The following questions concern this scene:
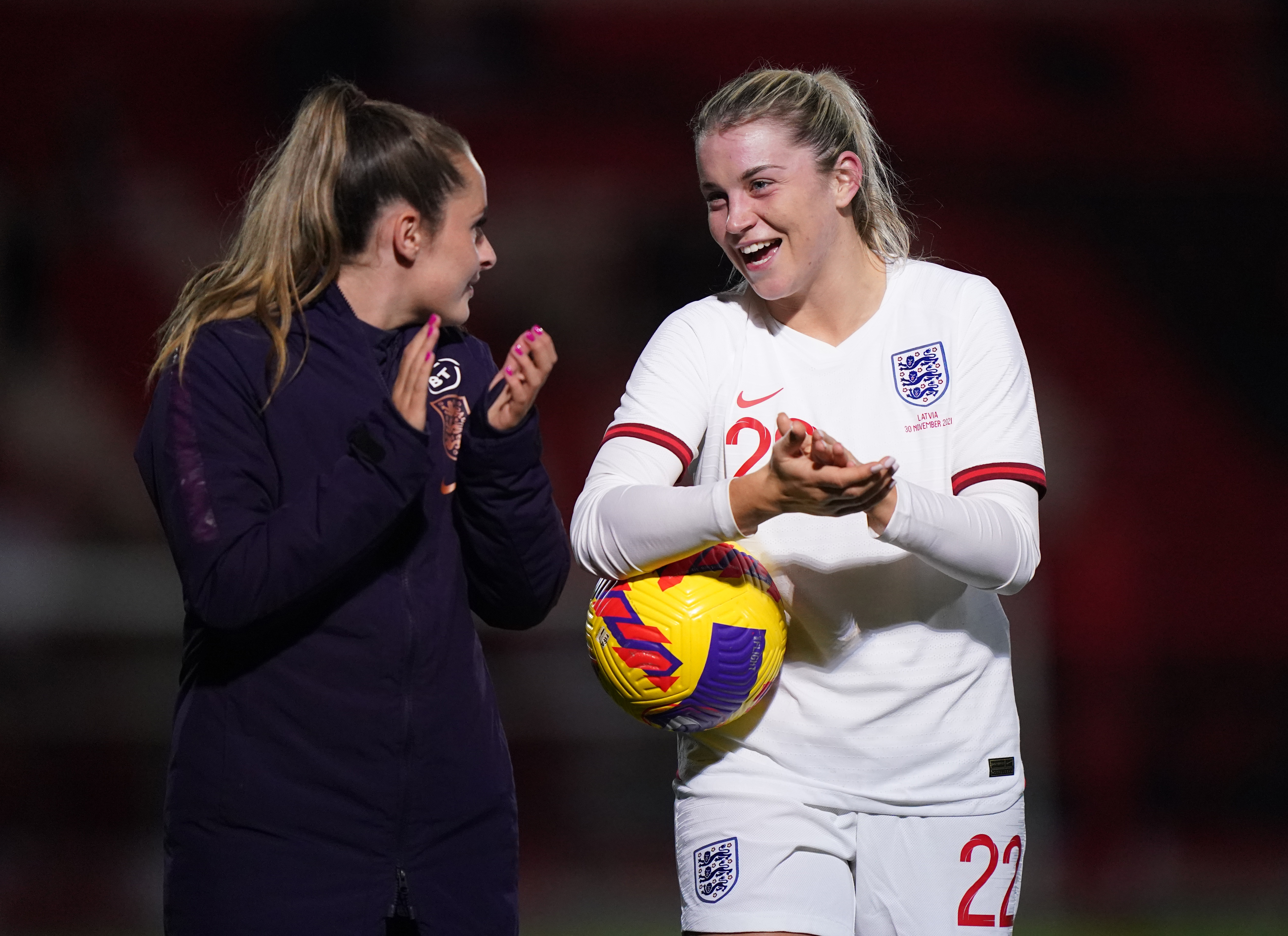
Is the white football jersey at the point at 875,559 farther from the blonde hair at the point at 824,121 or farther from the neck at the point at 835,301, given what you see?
the blonde hair at the point at 824,121

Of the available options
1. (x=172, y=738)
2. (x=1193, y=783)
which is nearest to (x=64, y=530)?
(x=172, y=738)

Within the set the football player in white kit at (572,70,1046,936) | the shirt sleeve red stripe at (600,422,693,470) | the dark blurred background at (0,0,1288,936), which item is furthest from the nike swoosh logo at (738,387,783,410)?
the dark blurred background at (0,0,1288,936)

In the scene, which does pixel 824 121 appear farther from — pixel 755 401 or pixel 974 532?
pixel 974 532

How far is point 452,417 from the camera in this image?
2.11 metres

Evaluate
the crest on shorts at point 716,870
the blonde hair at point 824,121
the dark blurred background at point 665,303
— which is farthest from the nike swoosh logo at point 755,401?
the dark blurred background at point 665,303

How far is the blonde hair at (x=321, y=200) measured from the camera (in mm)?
2023

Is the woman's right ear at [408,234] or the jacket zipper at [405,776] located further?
the woman's right ear at [408,234]

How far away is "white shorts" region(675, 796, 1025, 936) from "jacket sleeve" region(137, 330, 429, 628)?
2.65ft

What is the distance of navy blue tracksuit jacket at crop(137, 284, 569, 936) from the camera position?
6.06ft

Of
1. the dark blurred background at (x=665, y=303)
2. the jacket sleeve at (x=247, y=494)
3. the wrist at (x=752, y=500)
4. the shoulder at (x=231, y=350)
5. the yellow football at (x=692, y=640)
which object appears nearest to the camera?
Answer: the jacket sleeve at (x=247, y=494)

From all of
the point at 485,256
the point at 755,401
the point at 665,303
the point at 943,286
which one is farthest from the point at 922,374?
the point at 665,303

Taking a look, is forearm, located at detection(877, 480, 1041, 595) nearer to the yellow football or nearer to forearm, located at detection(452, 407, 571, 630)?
the yellow football

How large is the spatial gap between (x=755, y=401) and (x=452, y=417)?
52 cm

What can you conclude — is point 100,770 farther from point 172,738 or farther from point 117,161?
point 172,738
